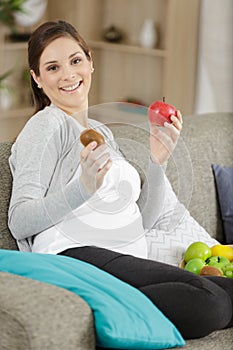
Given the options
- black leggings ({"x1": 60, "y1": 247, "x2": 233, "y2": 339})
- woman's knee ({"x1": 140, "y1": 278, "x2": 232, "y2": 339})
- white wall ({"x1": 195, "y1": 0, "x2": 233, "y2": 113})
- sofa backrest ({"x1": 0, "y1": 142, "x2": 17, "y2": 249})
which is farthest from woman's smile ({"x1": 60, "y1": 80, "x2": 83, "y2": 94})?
white wall ({"x1": 195, "y1": 0, "x2": 233, "y2": 113})

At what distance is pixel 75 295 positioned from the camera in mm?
1363

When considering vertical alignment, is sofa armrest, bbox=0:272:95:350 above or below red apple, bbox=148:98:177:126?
below

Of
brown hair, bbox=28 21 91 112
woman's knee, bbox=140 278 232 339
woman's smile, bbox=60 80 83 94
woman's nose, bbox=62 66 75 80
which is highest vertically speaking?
brown hair, bbox=28 21 91 112

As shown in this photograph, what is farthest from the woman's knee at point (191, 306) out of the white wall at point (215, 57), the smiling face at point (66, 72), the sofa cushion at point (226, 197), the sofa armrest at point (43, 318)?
the white wall at point (215, 57)

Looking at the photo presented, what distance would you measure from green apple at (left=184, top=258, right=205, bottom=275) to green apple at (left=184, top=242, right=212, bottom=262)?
0.03 meters

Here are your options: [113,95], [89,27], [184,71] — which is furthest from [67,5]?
[184,71]

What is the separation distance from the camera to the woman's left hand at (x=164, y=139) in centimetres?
176

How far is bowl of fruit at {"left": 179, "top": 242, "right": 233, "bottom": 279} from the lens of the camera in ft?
5.92

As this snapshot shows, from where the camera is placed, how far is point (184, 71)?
3.64m

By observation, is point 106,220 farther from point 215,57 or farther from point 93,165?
point 215,57

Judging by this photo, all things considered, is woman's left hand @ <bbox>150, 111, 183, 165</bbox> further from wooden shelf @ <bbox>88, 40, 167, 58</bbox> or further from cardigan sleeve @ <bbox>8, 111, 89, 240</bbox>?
wooden shelf @ <bbox>88, 40, 167, 58</bbox>

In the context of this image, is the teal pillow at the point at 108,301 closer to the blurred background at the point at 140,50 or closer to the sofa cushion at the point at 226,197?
the sofa cushion at the point at 226,197

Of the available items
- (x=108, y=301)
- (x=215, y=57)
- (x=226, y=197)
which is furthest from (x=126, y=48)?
(x=108, y=301)

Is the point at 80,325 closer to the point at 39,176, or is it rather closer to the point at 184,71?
the point at 39,176
